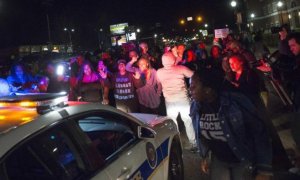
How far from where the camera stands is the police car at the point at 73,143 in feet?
8.34

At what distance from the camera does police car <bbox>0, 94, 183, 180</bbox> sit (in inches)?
100

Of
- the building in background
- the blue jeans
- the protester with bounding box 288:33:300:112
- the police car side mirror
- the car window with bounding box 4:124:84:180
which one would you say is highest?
the building in background

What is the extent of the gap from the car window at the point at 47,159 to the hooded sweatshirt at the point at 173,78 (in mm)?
4045

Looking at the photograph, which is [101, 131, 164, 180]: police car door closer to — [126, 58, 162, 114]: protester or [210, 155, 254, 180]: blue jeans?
[210, 155, 254, 180]: blue jeans

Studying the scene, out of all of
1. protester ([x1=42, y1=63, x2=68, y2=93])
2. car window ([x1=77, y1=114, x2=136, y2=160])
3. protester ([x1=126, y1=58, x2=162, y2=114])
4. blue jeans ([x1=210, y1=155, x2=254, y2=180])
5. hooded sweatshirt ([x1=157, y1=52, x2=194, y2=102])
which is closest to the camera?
blue jeans ([x1=210, y1=155, x2=254, y2=180])

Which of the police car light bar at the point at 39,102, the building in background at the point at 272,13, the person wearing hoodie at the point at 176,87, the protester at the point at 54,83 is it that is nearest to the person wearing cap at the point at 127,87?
the person wearing hoodie at the point at 176,87

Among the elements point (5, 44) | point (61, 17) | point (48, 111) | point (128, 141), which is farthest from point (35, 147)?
point (5, 44)

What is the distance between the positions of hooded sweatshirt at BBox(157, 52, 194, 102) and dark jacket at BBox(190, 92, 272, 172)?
3571 mm

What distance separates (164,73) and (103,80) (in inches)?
65.5

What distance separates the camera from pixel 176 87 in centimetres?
688

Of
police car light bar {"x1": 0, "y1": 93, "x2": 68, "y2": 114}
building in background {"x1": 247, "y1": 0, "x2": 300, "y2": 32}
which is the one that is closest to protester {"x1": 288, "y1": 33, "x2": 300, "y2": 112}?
police car light bar {"x1": 0, "y1": 93, "x2": 68, "y2": 114}

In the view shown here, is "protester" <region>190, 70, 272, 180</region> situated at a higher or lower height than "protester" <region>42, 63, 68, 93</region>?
lower

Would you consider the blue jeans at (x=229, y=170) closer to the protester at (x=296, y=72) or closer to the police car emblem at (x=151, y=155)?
the police car emblem at (x=151, y=155)

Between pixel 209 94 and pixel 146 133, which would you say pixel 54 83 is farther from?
pixel 209 94
